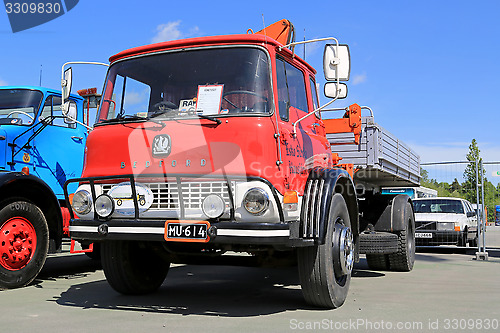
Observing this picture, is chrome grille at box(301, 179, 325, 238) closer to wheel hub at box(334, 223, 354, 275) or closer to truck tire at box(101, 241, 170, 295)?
wheel hub at box(334, 223, 354, 275)

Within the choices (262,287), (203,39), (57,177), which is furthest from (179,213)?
(57,177)

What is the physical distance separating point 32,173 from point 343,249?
434 cm

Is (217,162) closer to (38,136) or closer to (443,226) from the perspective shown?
(38,136)

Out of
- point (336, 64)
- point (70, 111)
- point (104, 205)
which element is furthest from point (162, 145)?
point (70, 111)

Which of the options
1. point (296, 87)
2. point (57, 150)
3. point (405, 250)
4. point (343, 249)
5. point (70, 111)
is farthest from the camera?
point (405, 250)

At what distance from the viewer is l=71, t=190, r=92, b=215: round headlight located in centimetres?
486

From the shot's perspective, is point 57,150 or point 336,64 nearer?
point 336,64

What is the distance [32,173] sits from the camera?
23.1 ft

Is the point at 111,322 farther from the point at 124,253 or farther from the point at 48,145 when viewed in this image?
the point at 48,145

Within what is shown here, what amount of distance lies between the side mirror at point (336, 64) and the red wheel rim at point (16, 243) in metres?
4.29

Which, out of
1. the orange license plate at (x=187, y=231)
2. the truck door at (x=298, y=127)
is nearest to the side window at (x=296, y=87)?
the truck door at (x=298, y=127)

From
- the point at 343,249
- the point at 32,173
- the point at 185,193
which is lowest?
the point at 343,249

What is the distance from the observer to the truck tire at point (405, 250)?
800 cm

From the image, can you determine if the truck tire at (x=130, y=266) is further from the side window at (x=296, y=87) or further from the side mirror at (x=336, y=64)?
the side mirror at (x=336, y=64)
